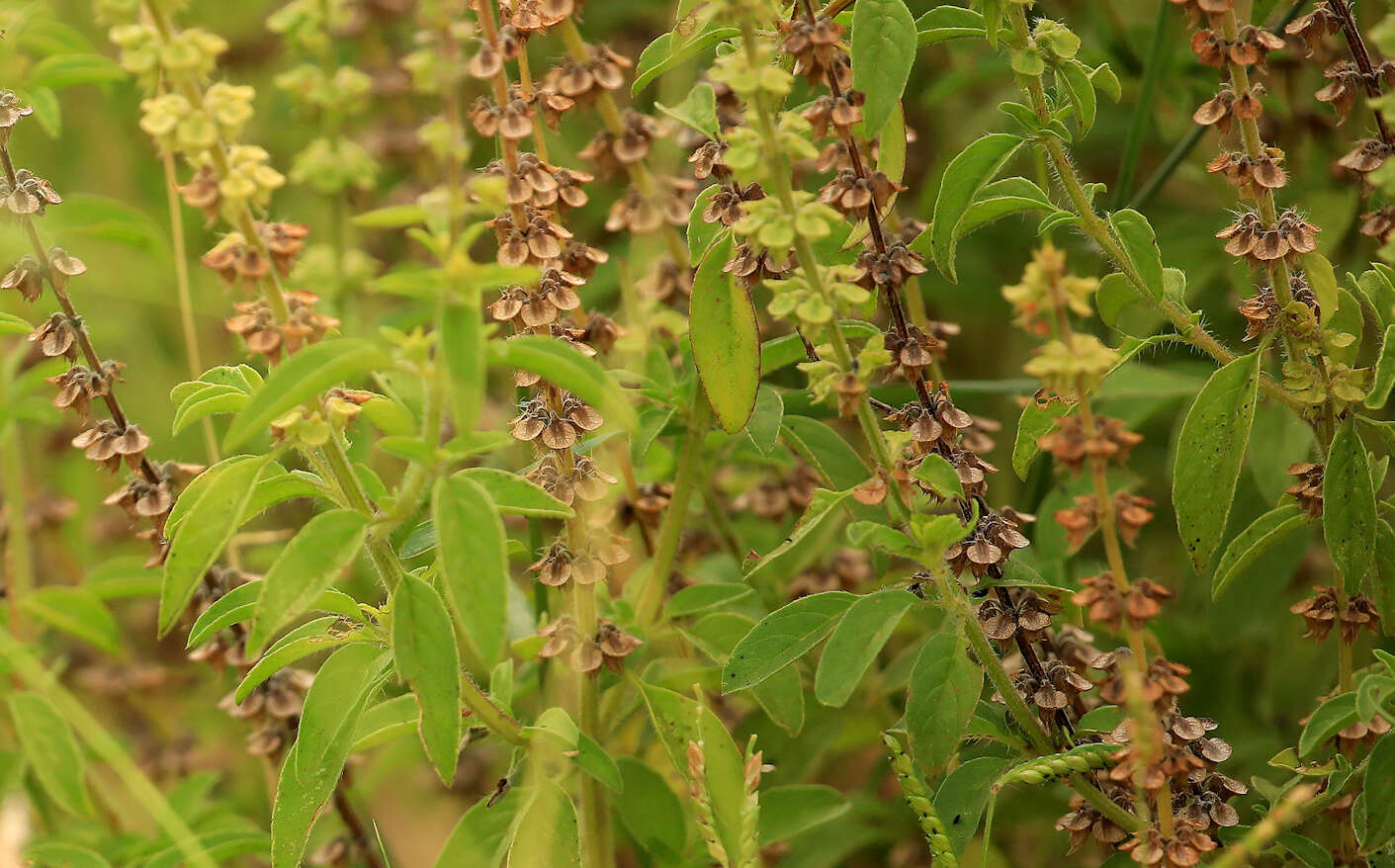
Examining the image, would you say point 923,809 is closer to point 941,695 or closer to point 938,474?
point 941,695

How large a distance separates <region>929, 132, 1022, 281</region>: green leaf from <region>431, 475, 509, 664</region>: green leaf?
439 millimetres

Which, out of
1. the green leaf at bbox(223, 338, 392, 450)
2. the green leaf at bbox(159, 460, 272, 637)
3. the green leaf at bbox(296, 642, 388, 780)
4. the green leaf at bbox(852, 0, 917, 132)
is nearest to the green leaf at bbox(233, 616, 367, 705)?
the green leaf at bbox(296, 642, 388, 780)

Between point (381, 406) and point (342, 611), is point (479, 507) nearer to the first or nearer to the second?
point (381, 406)

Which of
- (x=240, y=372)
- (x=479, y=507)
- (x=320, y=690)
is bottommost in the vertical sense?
(x=320, y=690)

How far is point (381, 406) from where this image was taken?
2.89 ft

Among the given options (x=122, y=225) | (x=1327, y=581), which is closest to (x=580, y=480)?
(x=122, y=225)

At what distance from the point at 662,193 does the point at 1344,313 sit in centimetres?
63

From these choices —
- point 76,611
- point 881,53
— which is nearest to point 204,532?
point 881,53

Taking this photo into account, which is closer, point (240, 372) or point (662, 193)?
point (240, 372)

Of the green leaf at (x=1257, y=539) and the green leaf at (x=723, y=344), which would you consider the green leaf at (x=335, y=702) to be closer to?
the green leaf at (x=723, y=344)

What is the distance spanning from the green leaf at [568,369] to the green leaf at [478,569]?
9 centimetres

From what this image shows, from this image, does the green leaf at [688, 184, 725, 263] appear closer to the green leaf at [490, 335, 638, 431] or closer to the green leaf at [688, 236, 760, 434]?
the green leaf at [688, 236, 760, 434]

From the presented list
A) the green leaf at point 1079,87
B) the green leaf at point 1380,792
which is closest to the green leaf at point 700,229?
the green leaf at point 1079,87

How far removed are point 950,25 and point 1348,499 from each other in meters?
0.49
